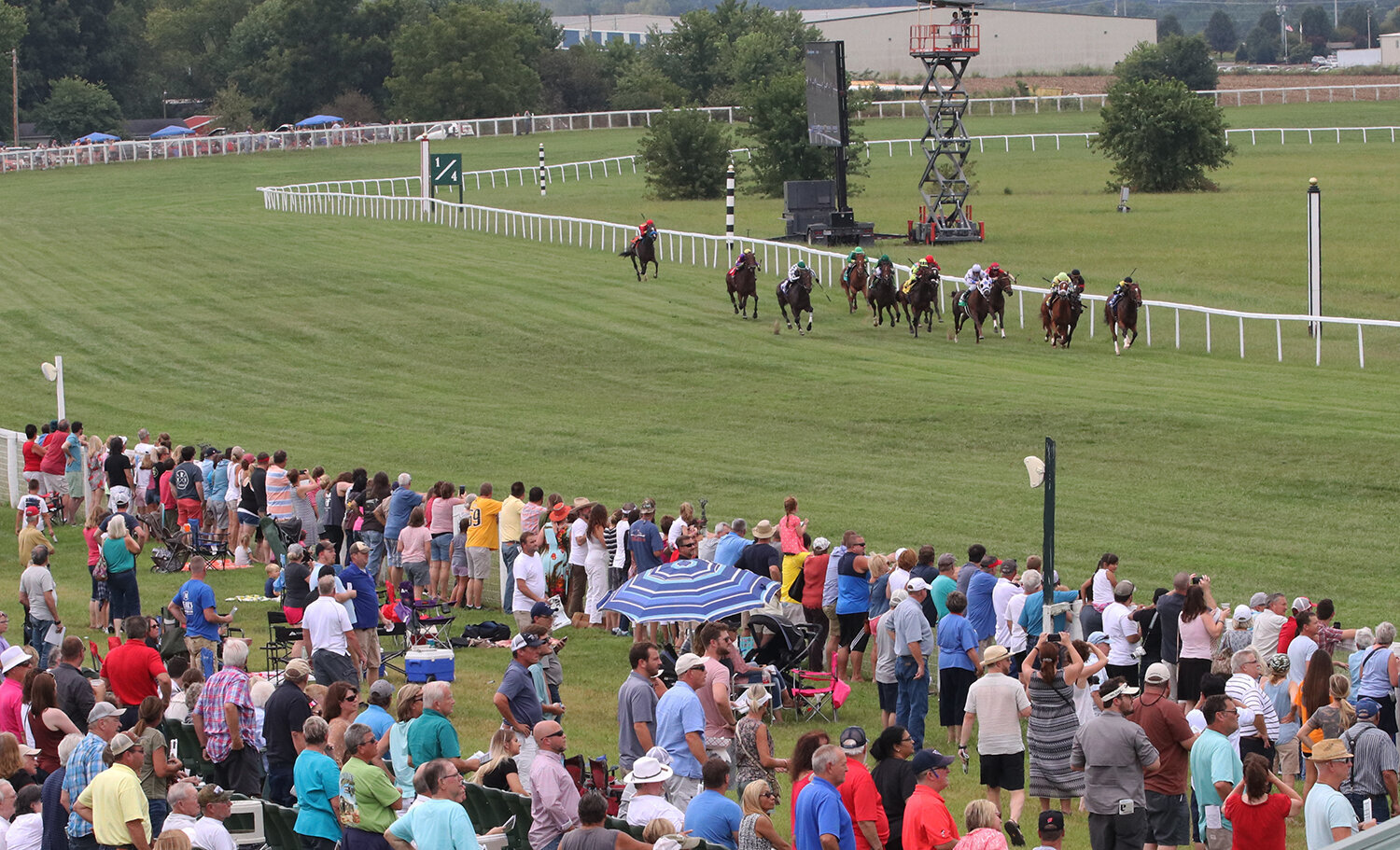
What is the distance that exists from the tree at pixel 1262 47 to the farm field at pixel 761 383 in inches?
5726

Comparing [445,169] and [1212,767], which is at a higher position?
[445,169]

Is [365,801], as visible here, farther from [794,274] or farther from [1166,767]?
[794,274]

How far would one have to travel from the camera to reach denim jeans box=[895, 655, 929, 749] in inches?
415

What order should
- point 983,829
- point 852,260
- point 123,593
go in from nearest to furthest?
1. point 983,829
2. point 123,593
3. point 852,260

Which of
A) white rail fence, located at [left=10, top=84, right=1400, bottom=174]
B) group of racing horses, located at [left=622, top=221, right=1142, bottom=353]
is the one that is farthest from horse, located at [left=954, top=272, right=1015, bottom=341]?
white rail fence, located at [left=10, top=84, right=1400, bottom=174]

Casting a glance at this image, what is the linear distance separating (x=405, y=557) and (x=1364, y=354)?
15.2 m

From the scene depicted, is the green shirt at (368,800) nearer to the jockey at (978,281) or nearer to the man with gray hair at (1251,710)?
the man with gray hair at (1251,710)

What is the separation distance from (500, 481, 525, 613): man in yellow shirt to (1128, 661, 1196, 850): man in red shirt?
680 centimetres

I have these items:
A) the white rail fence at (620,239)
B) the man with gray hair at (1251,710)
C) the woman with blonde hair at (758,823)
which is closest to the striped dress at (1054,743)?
the man with gray hair at (1251,710)

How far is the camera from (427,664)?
10.6 m

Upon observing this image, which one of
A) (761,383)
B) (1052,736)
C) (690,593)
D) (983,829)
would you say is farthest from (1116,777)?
(761,383)

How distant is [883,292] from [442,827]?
22.9 m

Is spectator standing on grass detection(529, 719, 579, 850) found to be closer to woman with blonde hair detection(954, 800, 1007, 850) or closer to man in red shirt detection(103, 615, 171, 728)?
woman with blonde hair detection(954, 800, 1007, 850)

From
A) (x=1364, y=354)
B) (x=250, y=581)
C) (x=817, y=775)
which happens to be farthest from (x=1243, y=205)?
(x=817, y=775)
